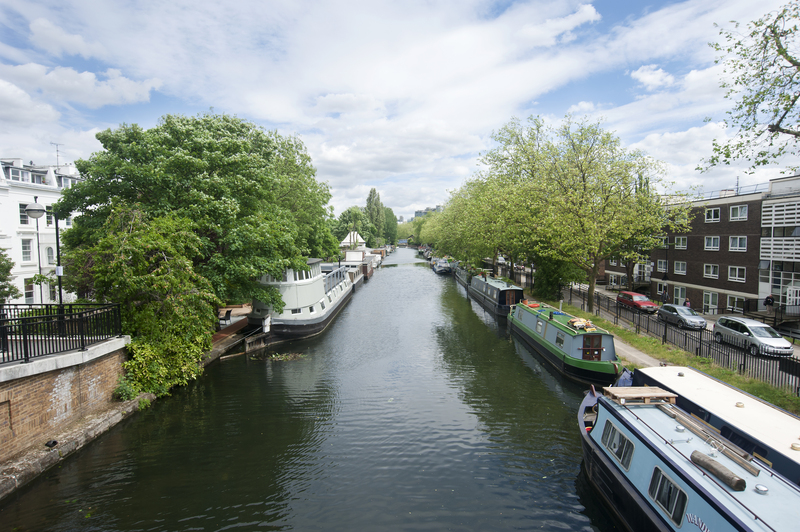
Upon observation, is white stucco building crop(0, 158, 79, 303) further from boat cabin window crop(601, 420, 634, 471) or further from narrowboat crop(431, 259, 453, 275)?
narrowboat crop(431, 259, 453, 275)

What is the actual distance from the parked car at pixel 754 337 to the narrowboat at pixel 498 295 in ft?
43.7

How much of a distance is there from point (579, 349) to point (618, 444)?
905 centimetres

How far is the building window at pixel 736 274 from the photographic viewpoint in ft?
96.0

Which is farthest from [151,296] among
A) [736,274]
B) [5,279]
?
[736,274]

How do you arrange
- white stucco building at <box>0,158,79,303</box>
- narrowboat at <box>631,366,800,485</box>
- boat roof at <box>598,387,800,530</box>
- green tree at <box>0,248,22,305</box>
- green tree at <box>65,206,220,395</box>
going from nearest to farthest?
boat roof at <box>598,387,800,530</box> → narrowboat at <box>631,366,800,485</box> → green tree at <box>65,206,220,395</box> → green tree at <box>0,248,22,305</box> → white stucco building at <box>0,158,79,303</box>

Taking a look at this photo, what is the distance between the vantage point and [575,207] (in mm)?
26031

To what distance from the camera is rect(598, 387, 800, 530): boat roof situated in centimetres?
625

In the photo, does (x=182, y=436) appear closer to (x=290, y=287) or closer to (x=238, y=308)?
(x=290, y=287)

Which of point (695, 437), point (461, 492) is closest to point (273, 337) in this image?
point (461, 492)

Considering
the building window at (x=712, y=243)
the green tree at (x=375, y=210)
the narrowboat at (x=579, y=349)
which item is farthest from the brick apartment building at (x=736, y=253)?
the green tree at (x=375, y=210)

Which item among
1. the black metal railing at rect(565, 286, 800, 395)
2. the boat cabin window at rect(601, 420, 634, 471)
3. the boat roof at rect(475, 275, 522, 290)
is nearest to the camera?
the boat cabin window at rect(601, 420, 634, 471)

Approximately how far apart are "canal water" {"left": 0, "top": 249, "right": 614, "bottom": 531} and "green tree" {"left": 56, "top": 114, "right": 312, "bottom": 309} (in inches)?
221

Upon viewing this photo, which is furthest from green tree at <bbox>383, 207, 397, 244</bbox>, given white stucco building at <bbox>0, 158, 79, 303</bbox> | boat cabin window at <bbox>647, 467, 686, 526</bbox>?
boat cabin window at <bbox>647, 467, 686, 526</bbox>

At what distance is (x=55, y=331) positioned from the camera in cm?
1344
